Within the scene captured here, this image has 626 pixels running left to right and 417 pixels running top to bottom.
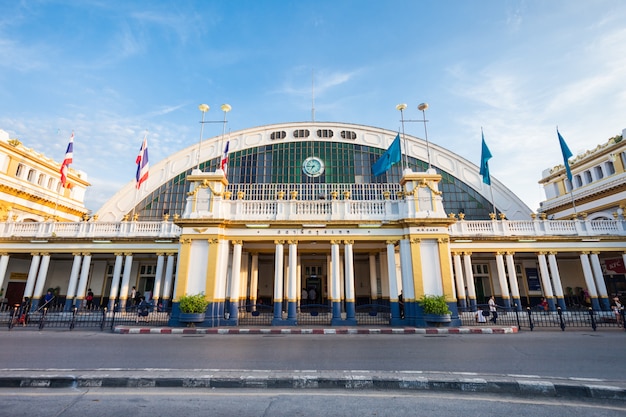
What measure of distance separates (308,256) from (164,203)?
1985cm

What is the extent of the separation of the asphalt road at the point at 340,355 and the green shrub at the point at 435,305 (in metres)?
4.09

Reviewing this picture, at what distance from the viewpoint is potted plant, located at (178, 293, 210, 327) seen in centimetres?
1736

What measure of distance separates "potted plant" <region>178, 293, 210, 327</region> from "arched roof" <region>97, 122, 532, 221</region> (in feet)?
78.1

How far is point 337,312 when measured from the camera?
18.6 m

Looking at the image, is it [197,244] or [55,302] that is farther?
[55,302]

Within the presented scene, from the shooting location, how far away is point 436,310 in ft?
57.3

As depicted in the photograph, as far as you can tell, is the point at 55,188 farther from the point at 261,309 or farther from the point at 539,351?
the point at 539,351

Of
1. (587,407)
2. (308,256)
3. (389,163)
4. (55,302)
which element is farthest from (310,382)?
(55,302)

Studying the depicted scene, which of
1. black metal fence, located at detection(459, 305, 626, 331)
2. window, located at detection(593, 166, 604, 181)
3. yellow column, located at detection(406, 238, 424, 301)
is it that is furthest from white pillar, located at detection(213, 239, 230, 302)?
window, located at detection(593, 166, 604, 181)

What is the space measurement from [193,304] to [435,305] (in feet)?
46.3

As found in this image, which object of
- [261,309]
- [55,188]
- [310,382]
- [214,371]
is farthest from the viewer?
[55,188]

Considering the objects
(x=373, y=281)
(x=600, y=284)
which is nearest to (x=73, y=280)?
(x=373, y=281)

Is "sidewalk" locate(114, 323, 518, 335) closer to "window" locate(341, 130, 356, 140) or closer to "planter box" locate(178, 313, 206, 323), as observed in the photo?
"planter box" locate(178, 313, 206, 323)

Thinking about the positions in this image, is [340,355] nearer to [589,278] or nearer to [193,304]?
[193,304]
